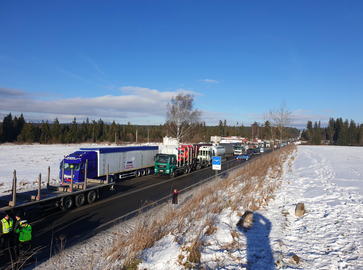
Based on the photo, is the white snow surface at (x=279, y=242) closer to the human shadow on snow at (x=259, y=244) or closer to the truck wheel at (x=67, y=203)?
the human shadow on snow at (x=259, y=244)

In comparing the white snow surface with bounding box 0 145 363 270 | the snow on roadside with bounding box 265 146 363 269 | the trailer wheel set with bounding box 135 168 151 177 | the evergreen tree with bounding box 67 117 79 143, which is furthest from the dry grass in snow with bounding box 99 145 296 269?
the evergreen tree with bounding box 67 117 79 143

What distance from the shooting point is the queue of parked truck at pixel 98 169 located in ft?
33.1

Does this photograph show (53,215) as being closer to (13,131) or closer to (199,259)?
(199,259)

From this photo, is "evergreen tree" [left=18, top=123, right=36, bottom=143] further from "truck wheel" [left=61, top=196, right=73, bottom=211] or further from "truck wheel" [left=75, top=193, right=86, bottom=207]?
"truck wheel" [left=61, top=196, right=73, bottom=211]

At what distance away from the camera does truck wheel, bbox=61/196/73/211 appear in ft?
35.7

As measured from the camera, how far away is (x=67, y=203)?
11.3m

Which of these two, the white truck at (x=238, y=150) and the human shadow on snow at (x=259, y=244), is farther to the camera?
the white truck at (x=238, y=150)

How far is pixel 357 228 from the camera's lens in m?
6.89

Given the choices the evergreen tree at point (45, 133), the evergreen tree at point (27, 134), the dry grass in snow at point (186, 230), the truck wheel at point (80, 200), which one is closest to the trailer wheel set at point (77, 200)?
the truck wheel at point (80, 200)

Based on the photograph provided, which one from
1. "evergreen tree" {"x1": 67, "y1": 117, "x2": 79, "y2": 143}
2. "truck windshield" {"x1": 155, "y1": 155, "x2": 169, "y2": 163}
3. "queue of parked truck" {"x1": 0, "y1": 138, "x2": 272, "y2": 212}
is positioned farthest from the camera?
"evergreen tree" {"x1": 67, "y1": 117, "x2": 79, "y2": 143}

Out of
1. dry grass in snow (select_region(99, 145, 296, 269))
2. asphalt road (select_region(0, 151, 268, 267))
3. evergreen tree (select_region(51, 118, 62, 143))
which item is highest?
evergreen tree (select_region(51, 118, 62, 143))

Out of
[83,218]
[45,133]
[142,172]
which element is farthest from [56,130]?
[83,218]

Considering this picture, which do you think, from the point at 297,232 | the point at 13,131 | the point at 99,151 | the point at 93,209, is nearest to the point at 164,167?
the point at 99,151

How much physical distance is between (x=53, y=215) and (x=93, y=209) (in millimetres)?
1773
